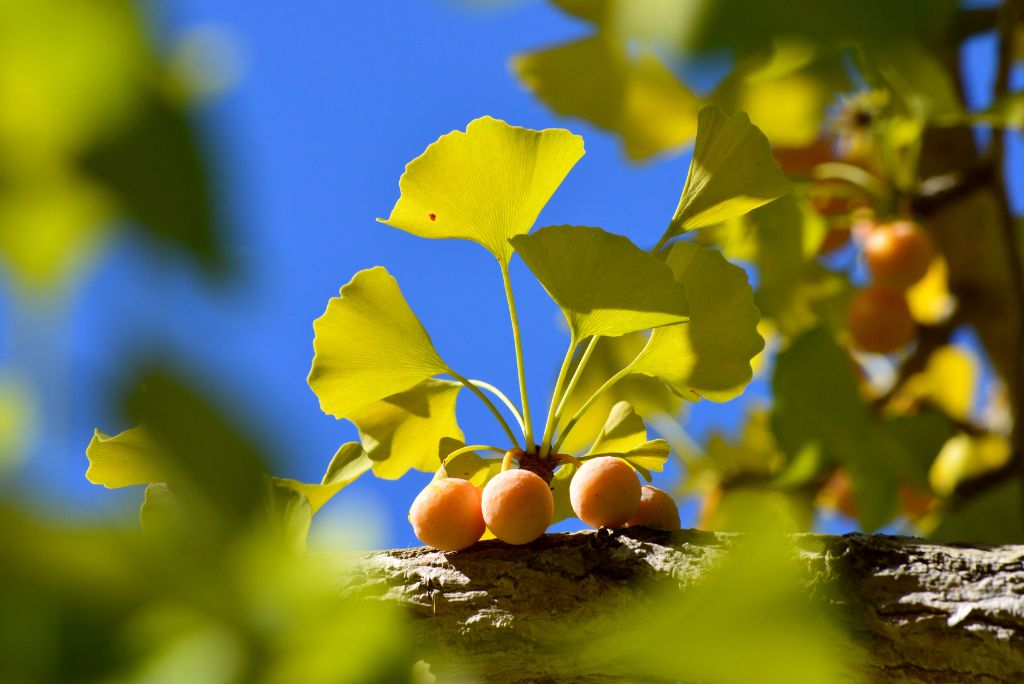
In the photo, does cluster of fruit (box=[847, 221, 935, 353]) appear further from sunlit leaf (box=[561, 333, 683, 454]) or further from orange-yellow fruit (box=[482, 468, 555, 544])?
orange-yellow fruit (box=[482, 468, 555, 544])

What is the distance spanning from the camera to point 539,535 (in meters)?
0.50

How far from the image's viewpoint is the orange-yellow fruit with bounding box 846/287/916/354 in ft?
3.50

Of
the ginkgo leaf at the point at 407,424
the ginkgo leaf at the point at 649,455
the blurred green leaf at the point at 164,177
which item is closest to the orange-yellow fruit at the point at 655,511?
the ginkgo leaf at the point at 649,455

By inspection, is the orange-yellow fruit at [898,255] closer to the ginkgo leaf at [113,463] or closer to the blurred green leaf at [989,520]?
the blurred green leaf at [989,520]

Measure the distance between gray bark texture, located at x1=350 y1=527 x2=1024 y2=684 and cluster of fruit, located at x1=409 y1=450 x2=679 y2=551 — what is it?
0.01 meters

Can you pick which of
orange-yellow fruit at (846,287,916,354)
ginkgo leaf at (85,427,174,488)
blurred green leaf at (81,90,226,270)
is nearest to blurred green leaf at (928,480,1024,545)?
orange-yellow fruit at (846,287,916,354)

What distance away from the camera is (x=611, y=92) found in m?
0.98

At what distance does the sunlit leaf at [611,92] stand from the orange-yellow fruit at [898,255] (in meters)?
0.22

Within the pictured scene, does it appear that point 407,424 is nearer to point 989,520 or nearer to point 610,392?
point 610,392

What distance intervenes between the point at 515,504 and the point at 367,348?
0.12 m

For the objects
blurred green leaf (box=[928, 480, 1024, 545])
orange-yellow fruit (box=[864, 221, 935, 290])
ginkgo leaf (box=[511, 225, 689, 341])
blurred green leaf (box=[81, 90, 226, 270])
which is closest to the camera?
blurred green leaf (box=[81, 90, 226, 270])

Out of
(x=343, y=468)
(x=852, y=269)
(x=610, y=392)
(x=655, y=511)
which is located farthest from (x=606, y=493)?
(x=852, y=269)

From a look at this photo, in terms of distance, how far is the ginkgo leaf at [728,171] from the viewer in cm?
50

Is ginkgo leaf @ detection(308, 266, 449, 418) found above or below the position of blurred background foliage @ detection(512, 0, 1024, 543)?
below
